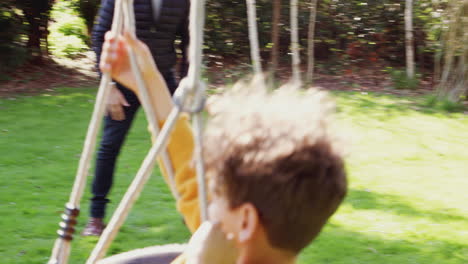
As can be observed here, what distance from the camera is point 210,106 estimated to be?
120 cm

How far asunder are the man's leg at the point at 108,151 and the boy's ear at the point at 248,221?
1822mm

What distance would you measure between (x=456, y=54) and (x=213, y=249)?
7689 millimetres

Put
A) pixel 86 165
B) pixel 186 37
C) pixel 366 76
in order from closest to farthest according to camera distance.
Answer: pixel 86 165
pixel 186 37
pixel 366 76

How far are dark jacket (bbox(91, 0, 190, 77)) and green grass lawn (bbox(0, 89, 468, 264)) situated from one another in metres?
1.05

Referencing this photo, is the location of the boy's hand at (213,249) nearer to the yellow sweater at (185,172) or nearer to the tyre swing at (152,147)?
the tyre swing at (152,147)

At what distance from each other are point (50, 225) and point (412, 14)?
8261 mm

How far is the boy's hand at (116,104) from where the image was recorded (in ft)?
8.21

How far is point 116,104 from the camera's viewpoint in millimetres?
2535

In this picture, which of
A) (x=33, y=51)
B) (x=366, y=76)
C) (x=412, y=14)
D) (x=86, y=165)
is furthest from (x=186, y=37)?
(x=412, y=14)

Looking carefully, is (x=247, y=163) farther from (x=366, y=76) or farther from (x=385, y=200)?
(x=366, y=76)

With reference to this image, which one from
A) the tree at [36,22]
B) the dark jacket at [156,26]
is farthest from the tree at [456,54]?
the dark jacket at [156,26]

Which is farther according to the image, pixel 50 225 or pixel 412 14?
pixel 412 14

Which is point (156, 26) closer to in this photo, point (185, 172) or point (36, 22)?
point (185, 172)

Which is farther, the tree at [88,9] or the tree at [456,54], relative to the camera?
the tree at [88,9]
